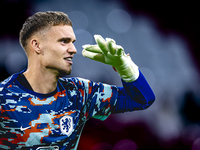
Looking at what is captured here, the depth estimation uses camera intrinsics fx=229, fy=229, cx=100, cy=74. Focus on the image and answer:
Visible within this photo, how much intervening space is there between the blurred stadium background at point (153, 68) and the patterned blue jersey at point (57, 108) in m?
2.76

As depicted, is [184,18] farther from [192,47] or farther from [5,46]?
[5,46]

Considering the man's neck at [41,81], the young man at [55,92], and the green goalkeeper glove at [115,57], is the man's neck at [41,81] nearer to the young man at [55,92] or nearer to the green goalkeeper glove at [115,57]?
the young man at [55,92]

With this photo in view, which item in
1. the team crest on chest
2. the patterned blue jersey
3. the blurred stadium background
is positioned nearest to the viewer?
the patterned blue jersey

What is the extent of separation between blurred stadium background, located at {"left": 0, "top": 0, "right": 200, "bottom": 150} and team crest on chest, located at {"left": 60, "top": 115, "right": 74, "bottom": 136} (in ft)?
9.38

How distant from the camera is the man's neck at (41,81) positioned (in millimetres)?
1522

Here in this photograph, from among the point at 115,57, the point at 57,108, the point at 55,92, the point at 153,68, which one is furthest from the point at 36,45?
the point at 153,68

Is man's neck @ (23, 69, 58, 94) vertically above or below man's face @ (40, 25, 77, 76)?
below

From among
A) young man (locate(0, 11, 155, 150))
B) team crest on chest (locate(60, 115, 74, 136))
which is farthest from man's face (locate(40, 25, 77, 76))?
team crest on chest (locate(60, 115, 74, 136))

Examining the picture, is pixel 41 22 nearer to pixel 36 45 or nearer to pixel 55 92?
pixel 36 45

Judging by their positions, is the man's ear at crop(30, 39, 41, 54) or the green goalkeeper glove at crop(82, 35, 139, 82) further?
the man's ear at crop(30, 39, 41, 54)

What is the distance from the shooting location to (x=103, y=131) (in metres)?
4.91

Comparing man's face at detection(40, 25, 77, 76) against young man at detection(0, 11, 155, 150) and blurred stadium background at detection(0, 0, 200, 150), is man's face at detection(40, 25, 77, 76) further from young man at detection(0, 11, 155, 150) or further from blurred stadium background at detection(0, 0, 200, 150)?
blurred stadium background at detection(0, 0, 200, 150)

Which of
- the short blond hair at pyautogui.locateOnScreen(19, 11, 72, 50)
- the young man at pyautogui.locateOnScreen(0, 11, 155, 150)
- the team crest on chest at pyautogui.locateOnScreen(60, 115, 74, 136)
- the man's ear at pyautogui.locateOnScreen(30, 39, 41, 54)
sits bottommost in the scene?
the team crest on chest at pyautogui.locateOnScreen(60, 115, 74, 136)

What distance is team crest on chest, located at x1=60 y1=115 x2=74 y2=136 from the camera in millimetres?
1492
